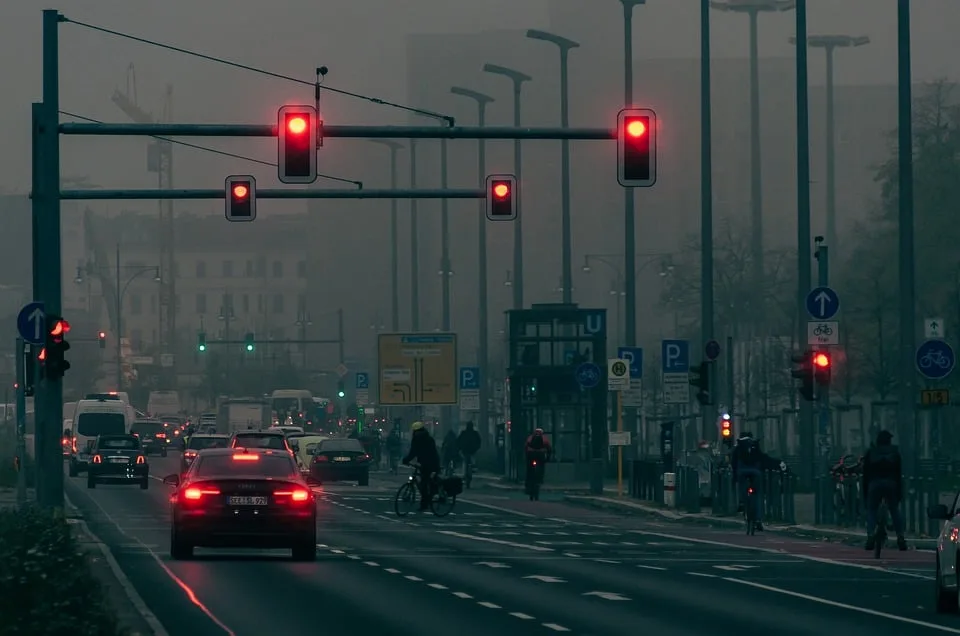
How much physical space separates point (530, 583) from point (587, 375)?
29392 mm

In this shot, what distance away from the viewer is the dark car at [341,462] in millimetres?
67500

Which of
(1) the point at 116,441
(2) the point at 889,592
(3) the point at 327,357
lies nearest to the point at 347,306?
(3) the point at 327,357

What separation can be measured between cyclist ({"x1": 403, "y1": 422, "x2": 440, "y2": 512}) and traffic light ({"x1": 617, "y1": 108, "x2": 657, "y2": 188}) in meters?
16.3

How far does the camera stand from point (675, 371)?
1940 inches

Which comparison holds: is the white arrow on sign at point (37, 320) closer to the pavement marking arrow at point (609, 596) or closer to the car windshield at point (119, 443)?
the pavement marking arrow at point (609, 596)

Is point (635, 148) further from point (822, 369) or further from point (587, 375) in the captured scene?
point (587, 375)

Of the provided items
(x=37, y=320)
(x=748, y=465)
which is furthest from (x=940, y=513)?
(x=748, y=465)

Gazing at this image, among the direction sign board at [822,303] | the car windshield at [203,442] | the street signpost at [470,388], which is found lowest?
the car windshield at [203,442]

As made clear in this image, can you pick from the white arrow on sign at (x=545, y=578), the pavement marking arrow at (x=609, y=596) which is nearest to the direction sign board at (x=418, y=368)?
the white arrow on sign at (x=545, y=578)

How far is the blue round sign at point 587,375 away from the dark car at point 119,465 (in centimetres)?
1473

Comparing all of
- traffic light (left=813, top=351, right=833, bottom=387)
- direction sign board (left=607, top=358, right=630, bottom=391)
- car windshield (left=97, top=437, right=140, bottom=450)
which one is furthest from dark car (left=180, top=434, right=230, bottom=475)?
traffic light (left=813, top=351, right=833, bottom=387)

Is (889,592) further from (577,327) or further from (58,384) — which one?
(577,327)

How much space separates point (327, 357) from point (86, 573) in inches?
6405

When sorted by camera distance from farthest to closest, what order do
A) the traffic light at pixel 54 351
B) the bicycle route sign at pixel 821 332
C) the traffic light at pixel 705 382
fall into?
the traffic light at pixel 705 382 < the bicycle route sign at pixel 821 332 < the traffic light at pixel 54 351
